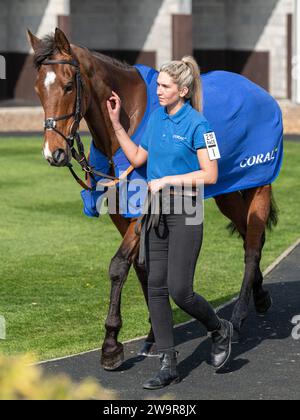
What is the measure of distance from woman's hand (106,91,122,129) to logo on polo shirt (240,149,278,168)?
1315 mm

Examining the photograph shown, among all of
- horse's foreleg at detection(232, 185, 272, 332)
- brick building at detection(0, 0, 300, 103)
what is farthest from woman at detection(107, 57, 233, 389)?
brick building at detection(0, 0, 300, 103)

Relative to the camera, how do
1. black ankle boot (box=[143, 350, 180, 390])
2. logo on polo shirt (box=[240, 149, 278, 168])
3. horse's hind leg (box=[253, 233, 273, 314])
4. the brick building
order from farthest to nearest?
A: the brick building → horse's hind leg (box=[253, 233, 273, 314]) → logo on polo shirt (box=[240, 149, 278, 168]) → black ankle boot (box=[143, 350, 180, 390])

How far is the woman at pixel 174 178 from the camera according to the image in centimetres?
677

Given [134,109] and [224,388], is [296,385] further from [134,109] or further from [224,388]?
[134,109]

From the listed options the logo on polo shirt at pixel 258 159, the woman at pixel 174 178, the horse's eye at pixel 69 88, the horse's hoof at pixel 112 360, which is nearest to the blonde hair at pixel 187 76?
the woman at pixel 174 178

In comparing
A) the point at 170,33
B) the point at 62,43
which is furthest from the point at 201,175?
the point at 170,33

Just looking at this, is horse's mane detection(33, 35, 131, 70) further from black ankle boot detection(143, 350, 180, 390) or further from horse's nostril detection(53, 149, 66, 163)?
black ankle boot detection(143, 350, 180, 390)

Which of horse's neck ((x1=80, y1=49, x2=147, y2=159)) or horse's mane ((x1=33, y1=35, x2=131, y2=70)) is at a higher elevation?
horse's mane ((x1=33, y1=35, x2=131, y2=70))

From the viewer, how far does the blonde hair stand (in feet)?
22.1

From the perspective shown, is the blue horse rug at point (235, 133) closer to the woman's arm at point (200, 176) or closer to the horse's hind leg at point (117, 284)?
the horse's hind leg at point (117, 284)

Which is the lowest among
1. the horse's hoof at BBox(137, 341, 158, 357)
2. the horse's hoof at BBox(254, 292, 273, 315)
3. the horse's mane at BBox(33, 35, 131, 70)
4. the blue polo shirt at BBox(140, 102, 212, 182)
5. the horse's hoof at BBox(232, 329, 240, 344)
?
the horse's hoof at BBox(254, 292, 273, 315)

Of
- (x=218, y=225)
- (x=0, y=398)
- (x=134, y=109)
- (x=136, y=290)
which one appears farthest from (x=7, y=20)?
(x=0, y=398)

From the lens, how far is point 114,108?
7621 mm

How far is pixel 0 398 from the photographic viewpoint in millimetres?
3457
